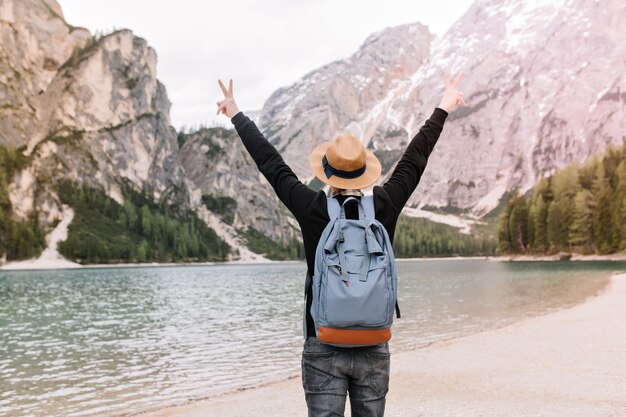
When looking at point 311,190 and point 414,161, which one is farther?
point 414,161

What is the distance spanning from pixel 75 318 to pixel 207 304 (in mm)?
13675

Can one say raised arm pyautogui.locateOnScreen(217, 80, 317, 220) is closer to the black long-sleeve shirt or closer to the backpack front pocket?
the black long-sleeve shirt

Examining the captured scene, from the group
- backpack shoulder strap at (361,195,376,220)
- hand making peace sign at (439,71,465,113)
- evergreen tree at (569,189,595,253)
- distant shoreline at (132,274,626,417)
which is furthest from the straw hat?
evergreen tree at (569,189,595,253)

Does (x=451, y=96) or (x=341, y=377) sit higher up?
(x=451, y=96)

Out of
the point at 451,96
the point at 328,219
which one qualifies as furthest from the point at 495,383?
the point at 328,219

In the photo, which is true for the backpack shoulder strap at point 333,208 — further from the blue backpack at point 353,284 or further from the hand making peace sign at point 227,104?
the hand making peace sign at point 227,104

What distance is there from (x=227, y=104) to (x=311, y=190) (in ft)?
5.12

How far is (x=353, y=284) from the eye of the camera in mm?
5008

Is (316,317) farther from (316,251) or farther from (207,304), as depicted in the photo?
(207,304)

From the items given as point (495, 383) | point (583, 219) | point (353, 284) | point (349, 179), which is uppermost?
point (583, 219)

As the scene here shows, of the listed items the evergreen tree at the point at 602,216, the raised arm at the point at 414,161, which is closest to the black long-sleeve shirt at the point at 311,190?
the raised arm at the point at 414,161

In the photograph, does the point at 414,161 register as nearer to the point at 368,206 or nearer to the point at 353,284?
the point at 368,206

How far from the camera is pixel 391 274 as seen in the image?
205 inches

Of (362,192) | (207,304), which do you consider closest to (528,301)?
(207,304)
